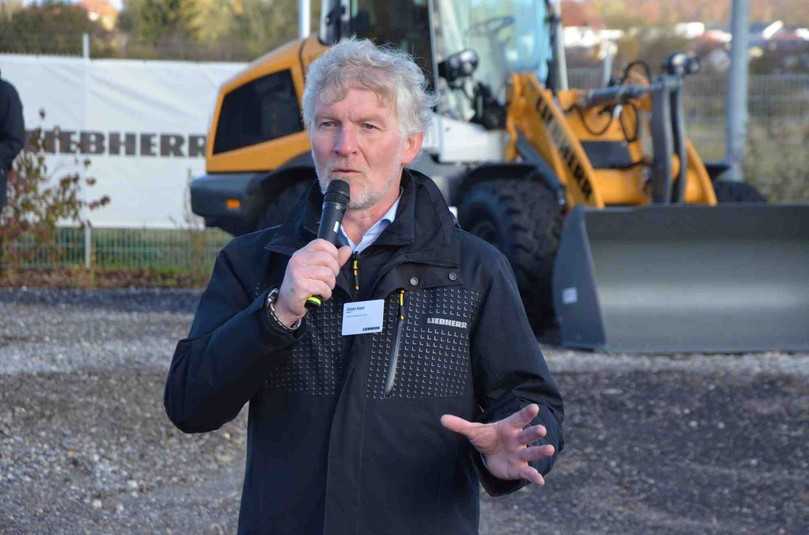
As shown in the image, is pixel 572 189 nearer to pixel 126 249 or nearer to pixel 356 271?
pixel 126 249

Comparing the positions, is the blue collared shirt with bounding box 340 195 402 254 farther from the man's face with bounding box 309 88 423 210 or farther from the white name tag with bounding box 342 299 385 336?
the white name tag with bounding box 342 299 385 336

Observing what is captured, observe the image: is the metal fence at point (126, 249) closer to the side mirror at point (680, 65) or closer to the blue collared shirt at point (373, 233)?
the side mirror at point (680, 65)

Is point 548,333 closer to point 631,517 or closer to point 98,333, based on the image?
point 98,333

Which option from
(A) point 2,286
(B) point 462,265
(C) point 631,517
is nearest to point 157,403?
(C) point 631,517

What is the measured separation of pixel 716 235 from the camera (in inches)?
419

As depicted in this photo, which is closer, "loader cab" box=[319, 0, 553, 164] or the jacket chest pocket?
the jacket chest pocket

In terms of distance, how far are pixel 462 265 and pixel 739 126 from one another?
1246cm

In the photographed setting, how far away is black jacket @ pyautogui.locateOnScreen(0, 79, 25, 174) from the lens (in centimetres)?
1044

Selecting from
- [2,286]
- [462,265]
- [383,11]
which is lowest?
[2,286]

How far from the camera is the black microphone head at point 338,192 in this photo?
9.39ft

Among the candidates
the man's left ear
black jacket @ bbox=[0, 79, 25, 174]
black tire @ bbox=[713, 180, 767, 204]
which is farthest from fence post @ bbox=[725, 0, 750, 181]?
the man's left ear

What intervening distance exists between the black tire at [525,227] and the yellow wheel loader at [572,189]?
0.01 metres

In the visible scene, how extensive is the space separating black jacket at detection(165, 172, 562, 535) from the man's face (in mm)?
81

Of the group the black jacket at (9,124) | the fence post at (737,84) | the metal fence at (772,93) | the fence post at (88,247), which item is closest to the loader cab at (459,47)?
the black jacket at (9,124)
